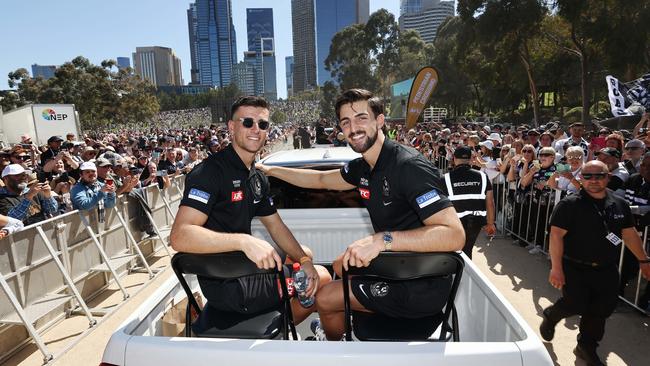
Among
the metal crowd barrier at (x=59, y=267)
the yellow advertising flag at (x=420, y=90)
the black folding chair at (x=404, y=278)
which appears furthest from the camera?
the yellow advertising flag at (x=420, y=90)

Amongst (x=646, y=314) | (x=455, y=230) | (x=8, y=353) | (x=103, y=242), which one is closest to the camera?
(x=455, y=230)

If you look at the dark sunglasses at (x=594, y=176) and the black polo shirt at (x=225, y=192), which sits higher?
the black polo shirt at (x=225, y=192)

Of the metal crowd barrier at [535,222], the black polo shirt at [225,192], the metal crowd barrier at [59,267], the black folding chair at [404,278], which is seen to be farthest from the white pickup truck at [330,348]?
the metal crowd barrier at [535,222]

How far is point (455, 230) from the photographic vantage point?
74.2 inches

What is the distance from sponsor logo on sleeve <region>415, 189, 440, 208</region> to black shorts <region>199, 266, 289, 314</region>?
866 mm

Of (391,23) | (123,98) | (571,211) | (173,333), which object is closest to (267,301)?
(173,333)

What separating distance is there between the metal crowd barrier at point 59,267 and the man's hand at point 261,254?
3429mm

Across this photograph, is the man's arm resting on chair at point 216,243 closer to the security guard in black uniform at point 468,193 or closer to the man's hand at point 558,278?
the man's hand at point 558,278

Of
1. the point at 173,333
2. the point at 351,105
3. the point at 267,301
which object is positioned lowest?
the point at 173,333

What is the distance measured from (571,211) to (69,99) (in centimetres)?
5178

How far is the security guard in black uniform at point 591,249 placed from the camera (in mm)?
3507

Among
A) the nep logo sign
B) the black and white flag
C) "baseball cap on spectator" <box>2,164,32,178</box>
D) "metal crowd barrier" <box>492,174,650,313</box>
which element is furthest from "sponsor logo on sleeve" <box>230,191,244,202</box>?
the nep logo sign

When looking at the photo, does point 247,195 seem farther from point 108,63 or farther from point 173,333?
point 108,63

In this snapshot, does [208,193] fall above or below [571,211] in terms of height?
above
